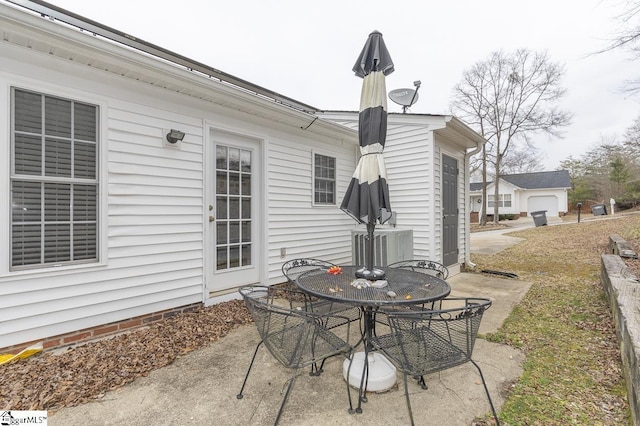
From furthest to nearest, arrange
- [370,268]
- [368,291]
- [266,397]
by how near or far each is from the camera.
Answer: [370,268] < [368,291] < [266,397]

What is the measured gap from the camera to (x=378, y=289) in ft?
7.55

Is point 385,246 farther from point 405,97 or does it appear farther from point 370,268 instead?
point 405,97

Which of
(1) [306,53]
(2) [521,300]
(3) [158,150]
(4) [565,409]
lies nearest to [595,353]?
(4) [565,409]

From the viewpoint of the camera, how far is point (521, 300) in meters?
4.33

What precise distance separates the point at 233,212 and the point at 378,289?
8.78 ft

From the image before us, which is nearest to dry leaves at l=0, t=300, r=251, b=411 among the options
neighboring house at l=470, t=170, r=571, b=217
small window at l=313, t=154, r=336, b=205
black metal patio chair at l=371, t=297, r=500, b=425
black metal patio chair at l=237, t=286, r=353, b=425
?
black metal patio chair at l=237, t=286, r=353, b=425

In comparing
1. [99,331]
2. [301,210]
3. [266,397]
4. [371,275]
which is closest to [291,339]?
[266,397]

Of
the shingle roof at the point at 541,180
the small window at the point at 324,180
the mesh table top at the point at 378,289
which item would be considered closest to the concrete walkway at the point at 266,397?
the mesh table top at the point at 378,289

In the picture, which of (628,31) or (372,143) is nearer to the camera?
(372,143)

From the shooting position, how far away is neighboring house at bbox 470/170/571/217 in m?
25.1

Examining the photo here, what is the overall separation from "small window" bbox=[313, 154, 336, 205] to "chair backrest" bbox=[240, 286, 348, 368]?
3439 mm

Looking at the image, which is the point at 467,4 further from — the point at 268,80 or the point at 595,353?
the point at 268,80

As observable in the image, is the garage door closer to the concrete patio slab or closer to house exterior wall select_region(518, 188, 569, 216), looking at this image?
house exterior wall select_region(518, 188, 569, 216)

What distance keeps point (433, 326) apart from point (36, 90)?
387cm
